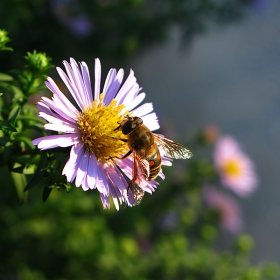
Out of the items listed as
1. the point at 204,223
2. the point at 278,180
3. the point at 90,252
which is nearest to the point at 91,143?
the point at 90,252

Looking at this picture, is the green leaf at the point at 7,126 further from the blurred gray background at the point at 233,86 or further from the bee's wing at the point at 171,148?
the blurred gray background at the point at 233,86

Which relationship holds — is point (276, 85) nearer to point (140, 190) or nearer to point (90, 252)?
point (90, 252)

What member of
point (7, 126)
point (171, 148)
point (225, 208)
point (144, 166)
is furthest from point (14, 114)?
point (225, 208)

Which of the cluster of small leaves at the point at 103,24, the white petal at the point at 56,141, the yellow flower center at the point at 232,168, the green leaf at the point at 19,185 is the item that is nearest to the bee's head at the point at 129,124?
the white petal at the point at 56,141

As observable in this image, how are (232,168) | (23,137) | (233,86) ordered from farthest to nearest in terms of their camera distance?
(233,86)
(232,168)
(23,137)

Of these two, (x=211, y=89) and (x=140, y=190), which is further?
(x=211, y=89)

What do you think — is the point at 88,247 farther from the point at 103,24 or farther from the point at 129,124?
the point at 103,24
